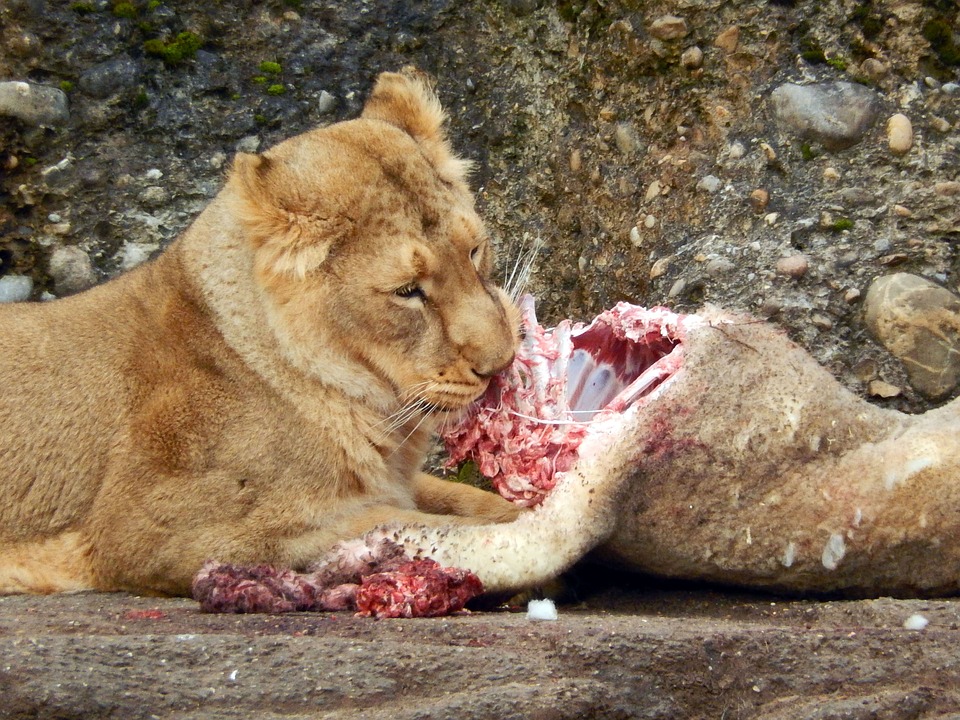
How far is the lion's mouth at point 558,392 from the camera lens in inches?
156

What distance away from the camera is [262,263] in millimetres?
4117

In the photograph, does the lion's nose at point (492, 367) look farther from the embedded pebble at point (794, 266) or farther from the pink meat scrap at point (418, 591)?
the embedded pebble at point (794, 266)

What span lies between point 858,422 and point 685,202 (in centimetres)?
219

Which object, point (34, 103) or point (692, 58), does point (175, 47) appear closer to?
point (34, 103)

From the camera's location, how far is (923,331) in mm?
5008

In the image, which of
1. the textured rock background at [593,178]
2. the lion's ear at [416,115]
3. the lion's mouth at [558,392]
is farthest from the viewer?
the lion's ear at [416,115]

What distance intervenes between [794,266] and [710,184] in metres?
0.62

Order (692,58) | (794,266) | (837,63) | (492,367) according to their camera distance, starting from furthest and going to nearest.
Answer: (692,58) → (837,63) → (794,266) → (492,367)

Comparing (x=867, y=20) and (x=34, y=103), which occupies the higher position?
(x=867, y=20)

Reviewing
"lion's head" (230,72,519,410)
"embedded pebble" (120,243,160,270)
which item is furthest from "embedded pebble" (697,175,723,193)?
"embedded pebble" (120,243,160,270)

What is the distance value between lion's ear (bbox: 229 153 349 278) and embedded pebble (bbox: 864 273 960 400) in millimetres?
2327

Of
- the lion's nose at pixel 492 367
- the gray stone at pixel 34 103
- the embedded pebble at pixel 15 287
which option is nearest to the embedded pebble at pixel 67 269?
the embedded pebble at pixel 15 287

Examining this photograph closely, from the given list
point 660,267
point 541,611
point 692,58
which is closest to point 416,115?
point 660,267

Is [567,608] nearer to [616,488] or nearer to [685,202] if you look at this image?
[616,488]
